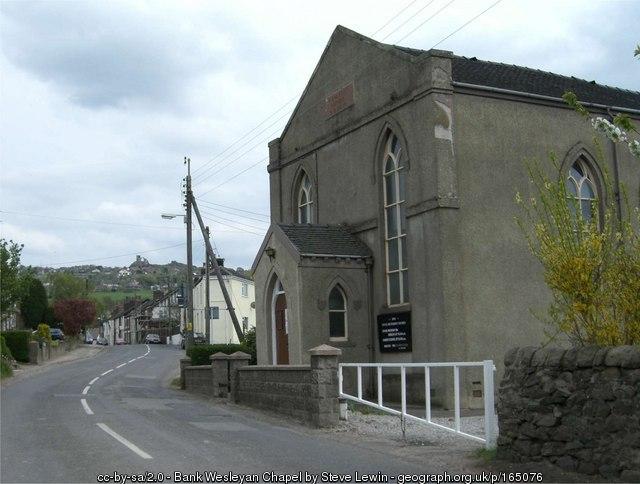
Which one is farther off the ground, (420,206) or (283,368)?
(420,206)

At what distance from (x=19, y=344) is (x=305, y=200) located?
80.7 feet

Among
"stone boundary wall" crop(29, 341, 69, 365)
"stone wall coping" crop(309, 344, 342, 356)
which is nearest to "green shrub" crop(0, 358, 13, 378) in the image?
"stone boundary wall" crop(29, 341, 69, 365)

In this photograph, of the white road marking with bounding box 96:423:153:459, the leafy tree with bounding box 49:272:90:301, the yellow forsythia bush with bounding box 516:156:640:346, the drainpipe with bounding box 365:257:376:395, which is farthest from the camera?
the leafy tree with bounding box 49:272:90:301

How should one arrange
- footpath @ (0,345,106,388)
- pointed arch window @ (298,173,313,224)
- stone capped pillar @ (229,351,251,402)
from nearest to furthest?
1. stone capped pillar @ (229,351,251,402)
2. pointed arch window @ (298,173,313,224)
3. footpath @ (0,345,106,388)

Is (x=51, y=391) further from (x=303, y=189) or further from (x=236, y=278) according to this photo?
(x=236, y=278)

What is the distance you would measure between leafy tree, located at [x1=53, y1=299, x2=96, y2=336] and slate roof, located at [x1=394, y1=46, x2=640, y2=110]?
55.8m

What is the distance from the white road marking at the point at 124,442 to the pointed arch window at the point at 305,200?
12459 mm

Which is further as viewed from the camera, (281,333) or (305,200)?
(305,200)

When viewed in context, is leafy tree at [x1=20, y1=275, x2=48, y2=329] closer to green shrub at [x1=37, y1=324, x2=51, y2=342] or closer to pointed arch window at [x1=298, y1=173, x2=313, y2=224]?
green shrub at [x1=37, y1=324, x2=51, y2=342]

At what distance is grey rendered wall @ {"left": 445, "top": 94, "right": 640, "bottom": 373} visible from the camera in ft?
66.2

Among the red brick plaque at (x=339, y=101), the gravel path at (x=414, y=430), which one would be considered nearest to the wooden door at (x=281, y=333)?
the red brick plaque at (x=339, y=101)

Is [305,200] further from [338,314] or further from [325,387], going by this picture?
[325,387]

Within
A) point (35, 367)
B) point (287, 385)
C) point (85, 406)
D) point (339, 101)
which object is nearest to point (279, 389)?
point (287, 385)

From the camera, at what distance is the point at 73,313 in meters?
73.1
